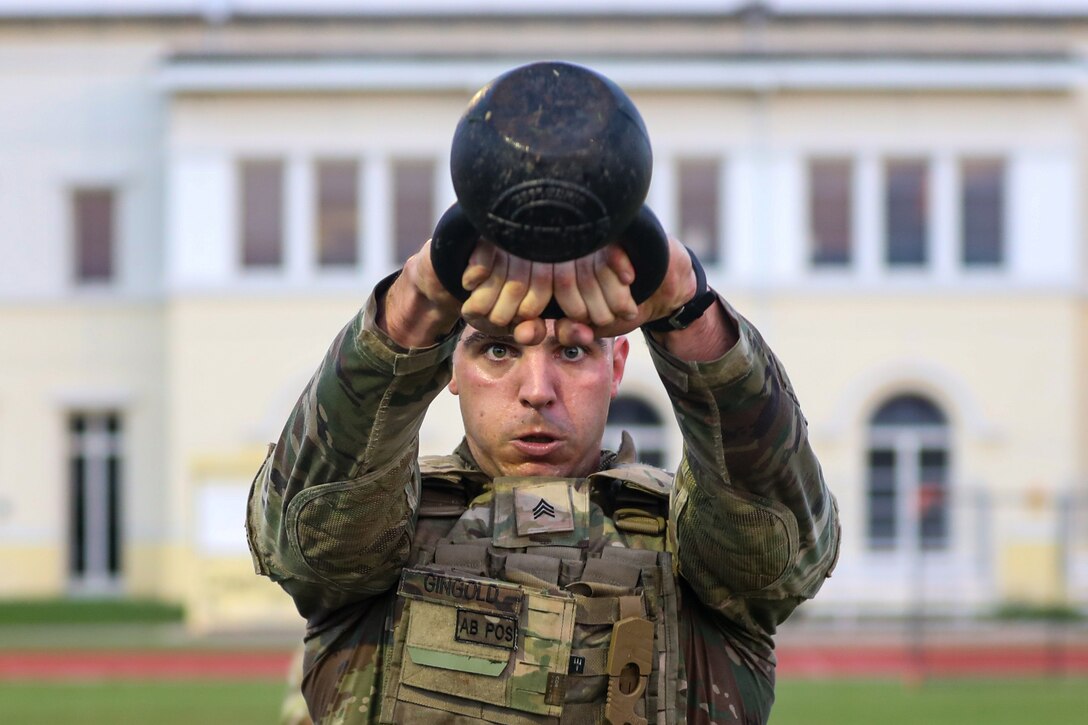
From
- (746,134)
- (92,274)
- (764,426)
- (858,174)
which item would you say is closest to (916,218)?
(858,174)

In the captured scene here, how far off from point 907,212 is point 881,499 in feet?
15.1

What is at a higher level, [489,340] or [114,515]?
[489,340]

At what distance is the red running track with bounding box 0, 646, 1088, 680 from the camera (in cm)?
1897

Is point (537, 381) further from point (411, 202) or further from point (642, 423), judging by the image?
point (411, 202)

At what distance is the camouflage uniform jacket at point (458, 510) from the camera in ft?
9.94

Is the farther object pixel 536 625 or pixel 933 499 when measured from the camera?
pixel 933 499

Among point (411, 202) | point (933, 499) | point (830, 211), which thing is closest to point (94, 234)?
point (411, 202)

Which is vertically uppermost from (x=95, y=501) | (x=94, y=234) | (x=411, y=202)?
(x=411, y=202)

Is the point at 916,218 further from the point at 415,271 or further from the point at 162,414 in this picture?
the point at 415,271

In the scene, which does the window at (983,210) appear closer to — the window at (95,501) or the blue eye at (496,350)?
the window at (95,501)

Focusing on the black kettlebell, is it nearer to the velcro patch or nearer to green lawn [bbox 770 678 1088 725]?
the velcro patch

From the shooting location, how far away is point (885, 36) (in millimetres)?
29641

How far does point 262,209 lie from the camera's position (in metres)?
28.6

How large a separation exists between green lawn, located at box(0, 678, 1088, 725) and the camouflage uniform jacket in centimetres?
1104
